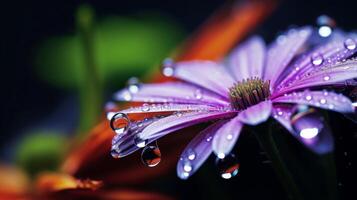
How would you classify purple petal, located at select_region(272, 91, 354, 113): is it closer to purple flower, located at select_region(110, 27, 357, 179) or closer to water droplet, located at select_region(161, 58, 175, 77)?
purple flower, located at select_region(110, 27, 357, 179)

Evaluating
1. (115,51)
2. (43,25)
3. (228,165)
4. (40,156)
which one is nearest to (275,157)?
(228,165)

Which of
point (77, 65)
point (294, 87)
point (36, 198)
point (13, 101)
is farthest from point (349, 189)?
point (13, 101)

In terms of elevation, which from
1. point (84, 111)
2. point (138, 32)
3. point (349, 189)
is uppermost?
point (138, 32)

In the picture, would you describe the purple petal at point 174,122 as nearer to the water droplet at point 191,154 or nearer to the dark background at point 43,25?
the water droplet at point 191,154

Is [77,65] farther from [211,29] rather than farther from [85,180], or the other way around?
[85,180]

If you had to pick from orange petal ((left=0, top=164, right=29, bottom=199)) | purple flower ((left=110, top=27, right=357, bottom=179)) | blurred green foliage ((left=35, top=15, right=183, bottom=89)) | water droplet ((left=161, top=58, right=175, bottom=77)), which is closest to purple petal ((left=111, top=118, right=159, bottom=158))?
purple flower ((left=110, top=27, right=357, bottom=179))

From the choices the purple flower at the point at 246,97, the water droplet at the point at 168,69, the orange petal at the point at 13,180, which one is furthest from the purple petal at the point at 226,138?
the orange petal at the point at 13,180

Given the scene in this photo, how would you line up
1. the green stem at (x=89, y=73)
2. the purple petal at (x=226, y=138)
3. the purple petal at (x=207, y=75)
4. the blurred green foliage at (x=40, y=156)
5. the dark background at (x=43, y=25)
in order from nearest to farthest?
the purple petal at (x=226, y=138), the purple petal at (x=207, y=75), the green stem at (x=89, y=73), the blurred green foliage at (x=40, y=156), the dark background at (x=43, y=25)
